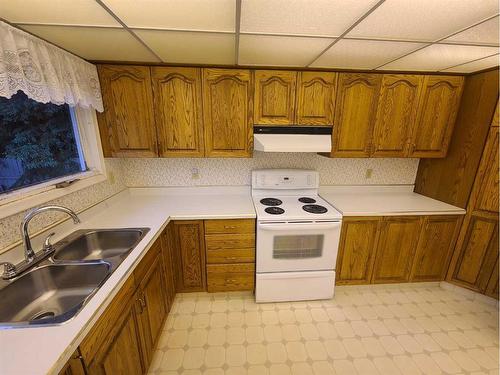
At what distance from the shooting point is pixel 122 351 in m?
1.10

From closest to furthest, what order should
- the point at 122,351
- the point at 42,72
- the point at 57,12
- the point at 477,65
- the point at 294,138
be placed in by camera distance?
the point at 57,12 → the point at 122,351 → the point at 42,72 → the point at 477,65 → the point at 294,138

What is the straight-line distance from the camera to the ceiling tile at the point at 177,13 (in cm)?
93

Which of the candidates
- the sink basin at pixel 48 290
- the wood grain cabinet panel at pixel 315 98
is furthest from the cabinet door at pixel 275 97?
the sink basin at pixel 48 290

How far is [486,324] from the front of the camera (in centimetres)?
187

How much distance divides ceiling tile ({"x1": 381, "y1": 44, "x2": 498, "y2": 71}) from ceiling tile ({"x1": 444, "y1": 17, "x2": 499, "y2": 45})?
89mm

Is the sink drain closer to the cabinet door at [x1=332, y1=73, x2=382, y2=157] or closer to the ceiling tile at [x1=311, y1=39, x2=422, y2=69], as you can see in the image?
the ceiling tile at [x1=311, y1=39, x2=422, y2=69]

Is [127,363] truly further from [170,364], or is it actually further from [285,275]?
[285,275]

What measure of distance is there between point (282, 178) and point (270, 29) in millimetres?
1413

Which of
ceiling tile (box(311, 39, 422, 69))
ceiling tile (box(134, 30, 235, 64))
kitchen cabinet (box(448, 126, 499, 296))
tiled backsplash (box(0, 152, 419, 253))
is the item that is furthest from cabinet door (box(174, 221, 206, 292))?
kitchen cabinet (box(448, 126, 499, 296))

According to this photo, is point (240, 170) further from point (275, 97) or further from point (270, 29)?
point (270, 29)

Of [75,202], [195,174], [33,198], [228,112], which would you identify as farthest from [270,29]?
[75,202]

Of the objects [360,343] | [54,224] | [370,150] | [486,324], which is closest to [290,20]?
[370,150]

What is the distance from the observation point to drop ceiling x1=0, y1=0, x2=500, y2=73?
0.94 meters

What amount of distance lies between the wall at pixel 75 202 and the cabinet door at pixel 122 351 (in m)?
0.73
